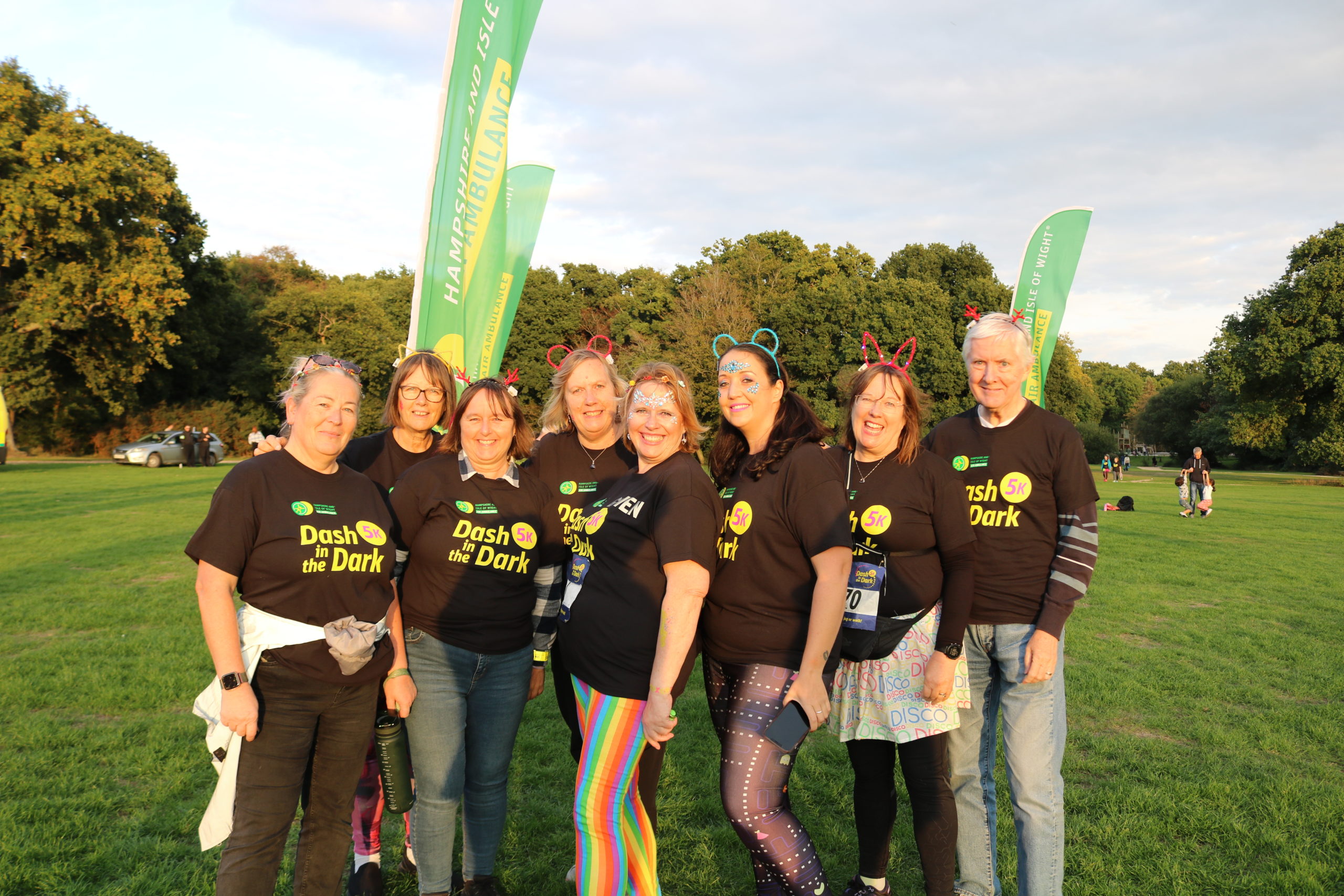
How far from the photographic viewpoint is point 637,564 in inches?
109

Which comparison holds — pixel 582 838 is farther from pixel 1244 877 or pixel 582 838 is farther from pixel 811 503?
pixel 1244 877

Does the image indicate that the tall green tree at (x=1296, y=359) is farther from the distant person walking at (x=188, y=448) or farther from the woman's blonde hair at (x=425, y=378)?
the distant person walking at (x=188, y=448)

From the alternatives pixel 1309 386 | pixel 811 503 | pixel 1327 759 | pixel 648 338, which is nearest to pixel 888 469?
pixel 811 503

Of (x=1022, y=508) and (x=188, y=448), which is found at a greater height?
(x=188, y=448)

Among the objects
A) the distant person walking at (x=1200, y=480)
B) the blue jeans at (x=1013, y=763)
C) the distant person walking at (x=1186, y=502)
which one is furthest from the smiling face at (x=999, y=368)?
the distant person walking at (x=1186, y=502)

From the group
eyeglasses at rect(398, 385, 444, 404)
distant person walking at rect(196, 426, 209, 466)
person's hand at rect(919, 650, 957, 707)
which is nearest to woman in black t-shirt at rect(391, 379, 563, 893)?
eyeglasses at rect(398, 385, 444, 404)

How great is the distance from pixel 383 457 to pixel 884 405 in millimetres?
2332

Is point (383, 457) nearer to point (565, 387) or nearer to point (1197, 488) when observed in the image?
point (565, 387)

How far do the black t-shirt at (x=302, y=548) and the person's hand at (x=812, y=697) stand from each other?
151cm

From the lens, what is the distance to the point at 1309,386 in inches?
1364

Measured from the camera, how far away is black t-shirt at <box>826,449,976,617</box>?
2939 mm

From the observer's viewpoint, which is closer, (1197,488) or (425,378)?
(425,378)

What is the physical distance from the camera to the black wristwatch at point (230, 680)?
2.49 metres

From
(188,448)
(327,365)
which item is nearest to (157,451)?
(188,448)
